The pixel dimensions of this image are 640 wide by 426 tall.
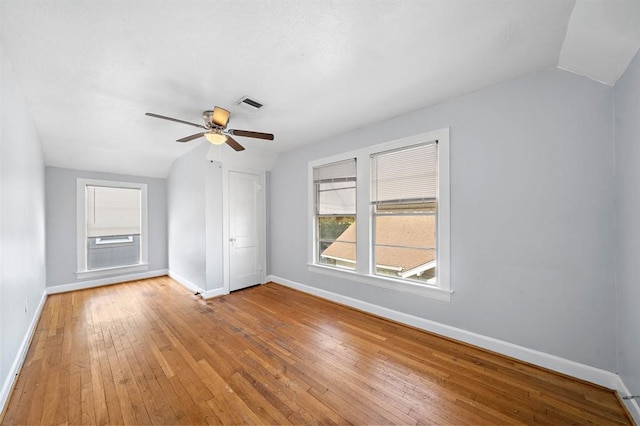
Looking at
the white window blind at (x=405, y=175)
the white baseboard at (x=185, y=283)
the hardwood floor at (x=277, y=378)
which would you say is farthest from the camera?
the white baseboard at (x=185, y=283)

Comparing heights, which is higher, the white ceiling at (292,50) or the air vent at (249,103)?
the white ceiling at (292,50)

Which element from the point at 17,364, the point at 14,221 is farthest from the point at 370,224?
the point at 17,364

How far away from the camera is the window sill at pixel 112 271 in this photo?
4.55 metres

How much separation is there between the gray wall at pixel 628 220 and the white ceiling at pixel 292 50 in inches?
9.5

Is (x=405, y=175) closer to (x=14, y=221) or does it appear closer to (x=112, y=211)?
(x=14, y=221)

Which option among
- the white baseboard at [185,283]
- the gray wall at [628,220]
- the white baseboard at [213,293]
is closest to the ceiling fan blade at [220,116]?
the white baseboard at [213,293]

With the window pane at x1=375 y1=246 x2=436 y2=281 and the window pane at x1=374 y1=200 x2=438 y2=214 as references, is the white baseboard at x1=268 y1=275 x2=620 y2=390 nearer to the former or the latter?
the window pane at x1=375 y1=246 x2=436 y2=281

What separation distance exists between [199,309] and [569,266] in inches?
167

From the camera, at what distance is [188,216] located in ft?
14.6

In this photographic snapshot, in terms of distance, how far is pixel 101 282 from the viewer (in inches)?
186

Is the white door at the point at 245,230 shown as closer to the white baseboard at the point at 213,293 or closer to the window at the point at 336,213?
the white baseboard at the point at 213,293

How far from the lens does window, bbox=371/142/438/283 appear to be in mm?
2748

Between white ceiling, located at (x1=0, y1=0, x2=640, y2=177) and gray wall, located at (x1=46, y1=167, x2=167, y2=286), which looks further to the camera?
gray wall, located at (x1=46, y1=167, x2=167, y2=286)

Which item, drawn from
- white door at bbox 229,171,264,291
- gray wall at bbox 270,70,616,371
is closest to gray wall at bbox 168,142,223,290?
white door at bbox 229,171,264,291
